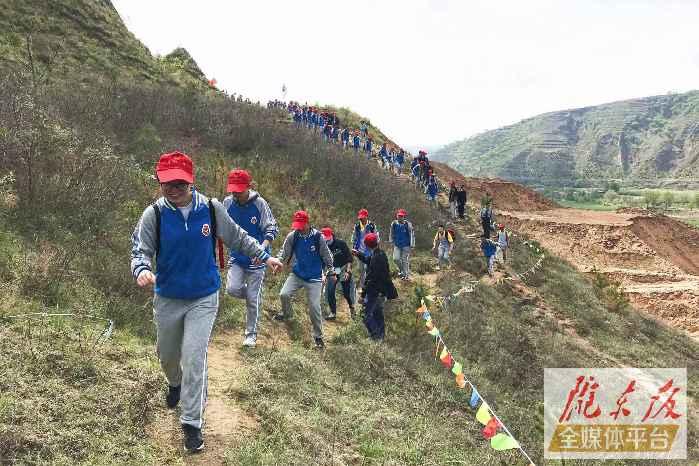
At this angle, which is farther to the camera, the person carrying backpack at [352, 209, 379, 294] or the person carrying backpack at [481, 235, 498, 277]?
the person carrying backpack at [481, 235, 498, 277]

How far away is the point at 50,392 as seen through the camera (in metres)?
3.57

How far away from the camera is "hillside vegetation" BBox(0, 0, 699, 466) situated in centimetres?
362

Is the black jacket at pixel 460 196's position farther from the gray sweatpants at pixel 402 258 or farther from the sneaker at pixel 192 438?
the sneaker at pixel 192 438

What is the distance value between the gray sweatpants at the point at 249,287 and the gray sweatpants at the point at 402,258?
21.5 ft

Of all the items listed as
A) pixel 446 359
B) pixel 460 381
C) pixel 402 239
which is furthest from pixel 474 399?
pixel 402 239

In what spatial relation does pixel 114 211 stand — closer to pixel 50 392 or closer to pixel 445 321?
pixel 50 392

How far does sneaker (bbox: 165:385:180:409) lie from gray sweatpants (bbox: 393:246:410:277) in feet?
28.0

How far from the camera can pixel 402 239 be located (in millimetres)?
11766

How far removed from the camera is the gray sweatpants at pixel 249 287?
19.2ft

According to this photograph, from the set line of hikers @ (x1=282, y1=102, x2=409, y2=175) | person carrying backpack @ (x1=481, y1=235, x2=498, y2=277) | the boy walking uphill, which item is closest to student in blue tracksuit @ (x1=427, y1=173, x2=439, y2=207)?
line of hikers @ (x1=282, y1=102, x2=409, y2=175)

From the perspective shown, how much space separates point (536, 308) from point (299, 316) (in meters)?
9.89

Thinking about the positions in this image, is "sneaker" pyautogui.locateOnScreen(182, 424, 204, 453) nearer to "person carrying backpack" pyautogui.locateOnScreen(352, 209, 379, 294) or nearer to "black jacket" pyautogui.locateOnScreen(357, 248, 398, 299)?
"black jacket" pyautogui.locateOnScreen(357, 248, 398, 299)

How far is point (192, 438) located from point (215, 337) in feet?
9.25

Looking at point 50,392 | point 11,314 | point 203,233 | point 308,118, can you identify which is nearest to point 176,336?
point 203,233
